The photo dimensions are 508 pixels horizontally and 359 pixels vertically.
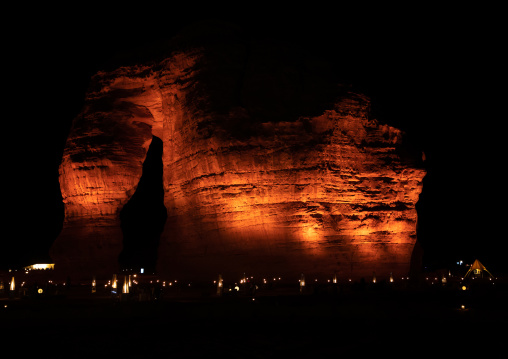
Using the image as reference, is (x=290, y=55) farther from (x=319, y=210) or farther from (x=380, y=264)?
(x=380, y=264)

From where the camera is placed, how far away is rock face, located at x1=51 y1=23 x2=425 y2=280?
66.2 feet

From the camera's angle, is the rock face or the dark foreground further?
the rock face

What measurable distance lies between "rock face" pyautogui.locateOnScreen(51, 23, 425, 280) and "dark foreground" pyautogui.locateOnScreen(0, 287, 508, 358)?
17.5ft

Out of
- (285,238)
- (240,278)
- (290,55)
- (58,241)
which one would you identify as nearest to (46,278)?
(58,241)

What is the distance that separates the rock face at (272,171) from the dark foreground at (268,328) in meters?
5.35

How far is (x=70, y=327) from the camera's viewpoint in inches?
412

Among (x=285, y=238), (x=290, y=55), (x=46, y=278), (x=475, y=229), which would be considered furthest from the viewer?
(x=475, y=229)

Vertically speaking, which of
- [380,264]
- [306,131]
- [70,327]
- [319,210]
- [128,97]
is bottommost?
[70,327]

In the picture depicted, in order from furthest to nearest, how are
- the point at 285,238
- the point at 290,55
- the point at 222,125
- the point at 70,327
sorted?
the point at 290,55, the point at 222,125, the point at 285,238, the point at 70,327

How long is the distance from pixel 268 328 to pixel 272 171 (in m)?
10.7

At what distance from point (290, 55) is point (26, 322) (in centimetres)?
1620

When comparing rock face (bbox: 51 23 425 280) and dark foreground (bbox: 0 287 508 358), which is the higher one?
rock face (bbox: 51 23 425 280)

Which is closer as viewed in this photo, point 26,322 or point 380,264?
point 26,322

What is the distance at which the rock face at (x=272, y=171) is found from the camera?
794 inches
